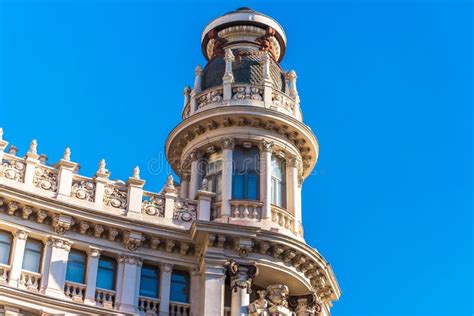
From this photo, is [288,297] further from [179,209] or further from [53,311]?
[53,311]

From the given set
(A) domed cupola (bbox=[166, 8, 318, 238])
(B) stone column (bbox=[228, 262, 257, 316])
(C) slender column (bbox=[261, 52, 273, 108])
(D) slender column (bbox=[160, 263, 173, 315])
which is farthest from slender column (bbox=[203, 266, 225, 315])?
(C) slender column (bbox=[261, 52, 273, 108])

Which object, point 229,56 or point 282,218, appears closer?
point 282,218

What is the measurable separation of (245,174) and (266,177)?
983mm

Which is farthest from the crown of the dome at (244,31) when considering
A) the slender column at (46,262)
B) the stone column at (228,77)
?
the slender column at (46,262)

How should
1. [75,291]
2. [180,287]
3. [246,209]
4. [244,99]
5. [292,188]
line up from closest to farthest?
[75,291]
[180,287]
[246,209]
[292,188]
[244,99]

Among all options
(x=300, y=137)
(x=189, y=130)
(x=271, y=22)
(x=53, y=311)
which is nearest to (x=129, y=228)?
(x=53, y=311)

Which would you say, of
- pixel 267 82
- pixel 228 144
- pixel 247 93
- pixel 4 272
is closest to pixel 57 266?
pixel 4 272

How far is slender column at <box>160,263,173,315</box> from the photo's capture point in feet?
113

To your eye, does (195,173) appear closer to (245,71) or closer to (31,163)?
(245,71)

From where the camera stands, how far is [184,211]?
36531mm

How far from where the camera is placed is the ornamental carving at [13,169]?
3381cm

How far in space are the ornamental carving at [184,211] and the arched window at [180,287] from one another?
214 cm

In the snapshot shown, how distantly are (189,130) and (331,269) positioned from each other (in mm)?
8460

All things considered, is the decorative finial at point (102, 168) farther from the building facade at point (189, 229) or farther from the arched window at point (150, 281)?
the arched window at point (150, 281)
